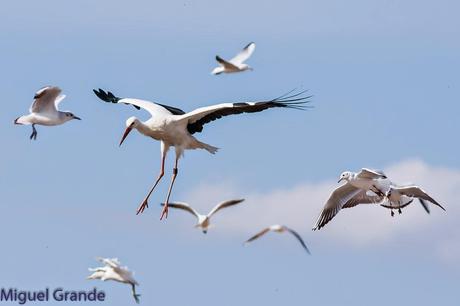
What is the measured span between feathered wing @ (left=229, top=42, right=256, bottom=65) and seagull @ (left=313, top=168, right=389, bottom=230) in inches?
188

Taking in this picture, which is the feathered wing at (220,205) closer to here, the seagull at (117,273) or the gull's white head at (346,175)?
the seagull at (117,273)

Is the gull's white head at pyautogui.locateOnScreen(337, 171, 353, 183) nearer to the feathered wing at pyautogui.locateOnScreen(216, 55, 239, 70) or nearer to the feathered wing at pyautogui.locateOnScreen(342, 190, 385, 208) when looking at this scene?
the feathered wing at pyautogui.locateOnScreen(342, 190, 385, 208)

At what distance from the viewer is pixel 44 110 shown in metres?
32.8

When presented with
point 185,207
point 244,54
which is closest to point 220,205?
point 185,207

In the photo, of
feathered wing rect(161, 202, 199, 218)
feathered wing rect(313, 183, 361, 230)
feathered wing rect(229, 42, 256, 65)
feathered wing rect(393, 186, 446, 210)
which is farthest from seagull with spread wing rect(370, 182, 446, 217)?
feathered wing rect(161, 202, 199, 218)

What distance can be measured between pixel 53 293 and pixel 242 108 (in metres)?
6.69

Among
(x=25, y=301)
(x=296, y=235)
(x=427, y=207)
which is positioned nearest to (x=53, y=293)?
(x=25, y=301)

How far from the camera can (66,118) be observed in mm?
33781

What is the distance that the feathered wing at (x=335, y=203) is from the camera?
34.7 m

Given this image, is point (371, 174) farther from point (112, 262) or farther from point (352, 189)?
point (112, 262)

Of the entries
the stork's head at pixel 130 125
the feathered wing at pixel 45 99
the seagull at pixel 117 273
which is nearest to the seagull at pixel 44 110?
the feathered wing at pixel 45 99

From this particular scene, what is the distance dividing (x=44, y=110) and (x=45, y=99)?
400mm

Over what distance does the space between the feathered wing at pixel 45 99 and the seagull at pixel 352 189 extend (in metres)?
6.93

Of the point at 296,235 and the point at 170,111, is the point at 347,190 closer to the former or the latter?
the point at 170,111
